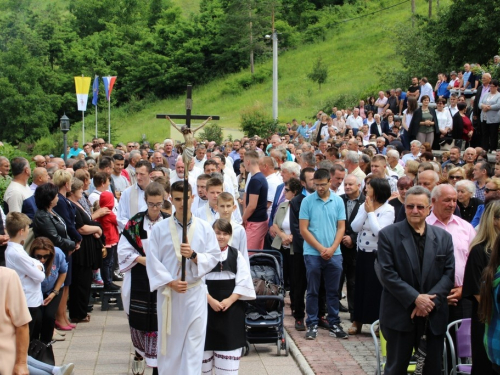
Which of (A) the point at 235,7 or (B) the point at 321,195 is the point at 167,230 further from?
(A) the point at 235,7

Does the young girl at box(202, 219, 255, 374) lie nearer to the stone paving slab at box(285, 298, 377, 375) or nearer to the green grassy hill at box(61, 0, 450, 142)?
the stone paving slab at box(285, 298, 377, 375)

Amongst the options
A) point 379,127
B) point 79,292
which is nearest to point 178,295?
point 79,292

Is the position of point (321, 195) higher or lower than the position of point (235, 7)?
lower

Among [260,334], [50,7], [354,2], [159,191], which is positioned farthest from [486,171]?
[50,7]

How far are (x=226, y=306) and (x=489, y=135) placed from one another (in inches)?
472

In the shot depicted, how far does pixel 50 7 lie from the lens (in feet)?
312

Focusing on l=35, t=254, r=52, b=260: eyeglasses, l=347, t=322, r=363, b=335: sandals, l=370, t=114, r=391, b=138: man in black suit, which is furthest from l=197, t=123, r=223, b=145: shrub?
l=35, t=254, r=52, b=260: eyeglasses

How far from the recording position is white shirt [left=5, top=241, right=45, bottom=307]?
7.63m

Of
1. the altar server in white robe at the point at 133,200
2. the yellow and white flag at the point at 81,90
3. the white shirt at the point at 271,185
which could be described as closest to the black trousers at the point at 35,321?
the altar server in white robe at the point at 133,200

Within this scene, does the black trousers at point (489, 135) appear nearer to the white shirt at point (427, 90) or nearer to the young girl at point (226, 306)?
the white shirt at point (427, 90)

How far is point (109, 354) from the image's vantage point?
905 centimetres

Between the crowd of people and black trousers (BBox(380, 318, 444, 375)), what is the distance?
1 cm

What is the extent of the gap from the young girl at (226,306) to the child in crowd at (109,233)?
3.96 m

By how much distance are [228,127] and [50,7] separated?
172 feet
